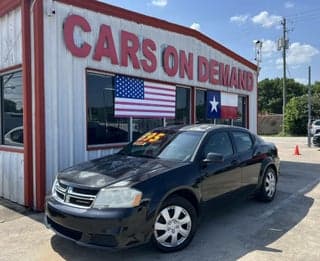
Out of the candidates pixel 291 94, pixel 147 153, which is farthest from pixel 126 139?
pixel 291 94

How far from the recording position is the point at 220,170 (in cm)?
591

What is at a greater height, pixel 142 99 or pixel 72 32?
pixel 72 32

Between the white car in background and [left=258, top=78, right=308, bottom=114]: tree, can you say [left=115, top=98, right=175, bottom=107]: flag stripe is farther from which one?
[left=258, top=78, right=308, bottom=114]: tree

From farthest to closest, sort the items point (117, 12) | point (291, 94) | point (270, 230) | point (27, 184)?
point (291, 94)
point (117, 12)
point (27, 184)
point (270, 230)

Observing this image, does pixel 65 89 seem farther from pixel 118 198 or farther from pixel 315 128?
pixel 315 128

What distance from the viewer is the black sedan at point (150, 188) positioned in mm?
4449

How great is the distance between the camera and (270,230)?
5930 mm

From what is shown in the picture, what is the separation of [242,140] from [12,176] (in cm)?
474

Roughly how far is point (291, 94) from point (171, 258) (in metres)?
61.0

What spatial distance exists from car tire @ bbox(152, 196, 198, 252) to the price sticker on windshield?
1.50 metres

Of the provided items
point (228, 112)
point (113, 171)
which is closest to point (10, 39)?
point (113, 171)

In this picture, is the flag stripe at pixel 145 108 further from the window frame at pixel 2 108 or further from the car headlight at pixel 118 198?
the car headlight at pixel 118 198

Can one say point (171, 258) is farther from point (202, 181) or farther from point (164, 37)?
point (164, 37)

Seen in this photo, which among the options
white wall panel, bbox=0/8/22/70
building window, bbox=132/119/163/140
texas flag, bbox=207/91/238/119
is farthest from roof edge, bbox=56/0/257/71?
building window, bbox=132/119/163/140
